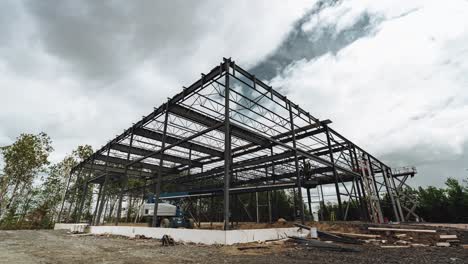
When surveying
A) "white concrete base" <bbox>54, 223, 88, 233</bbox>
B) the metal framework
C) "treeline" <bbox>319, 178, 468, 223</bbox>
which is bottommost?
"white concrete base" <bbox>54, 223, 88, 233</bbox>

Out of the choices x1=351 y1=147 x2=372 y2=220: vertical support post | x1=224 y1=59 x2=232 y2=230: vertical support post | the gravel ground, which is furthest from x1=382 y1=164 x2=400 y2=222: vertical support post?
x1=224 y1=59 x2=232 y2=230: vertical support post

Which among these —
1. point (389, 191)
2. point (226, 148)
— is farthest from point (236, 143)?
point (389, 191)

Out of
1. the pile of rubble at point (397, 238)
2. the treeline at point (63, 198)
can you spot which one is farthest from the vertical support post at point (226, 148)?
the treeline at point (63, 198)

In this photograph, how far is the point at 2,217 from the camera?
95.3 ft

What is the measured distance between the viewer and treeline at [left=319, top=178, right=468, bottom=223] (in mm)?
24855

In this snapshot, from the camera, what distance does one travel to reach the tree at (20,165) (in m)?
28.1

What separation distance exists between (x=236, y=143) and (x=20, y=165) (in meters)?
29.0

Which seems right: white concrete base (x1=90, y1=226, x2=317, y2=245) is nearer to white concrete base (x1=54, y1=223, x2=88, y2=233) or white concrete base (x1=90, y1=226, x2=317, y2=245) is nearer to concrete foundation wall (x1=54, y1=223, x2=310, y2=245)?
concrete foundation wall (x1=54, y1=223, x2=310, y2=245)

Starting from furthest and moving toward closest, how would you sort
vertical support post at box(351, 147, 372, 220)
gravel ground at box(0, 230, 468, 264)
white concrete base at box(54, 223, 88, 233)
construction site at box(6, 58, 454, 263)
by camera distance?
white concrete base at box(54, 223, 88, 233), vertical support post at box(351, 147, 372, 220), construction site at box(6, 58, 454, 263), gravel ground at box(0, 230, 468, 264)

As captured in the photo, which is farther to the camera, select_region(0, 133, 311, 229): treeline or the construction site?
select_region(0, 133, 311, 229): treeline

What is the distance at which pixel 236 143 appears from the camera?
22781 mm

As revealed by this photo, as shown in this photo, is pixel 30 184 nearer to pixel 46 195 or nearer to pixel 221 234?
pixel 46 195

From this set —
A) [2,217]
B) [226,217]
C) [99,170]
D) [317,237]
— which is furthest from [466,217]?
[2,217]

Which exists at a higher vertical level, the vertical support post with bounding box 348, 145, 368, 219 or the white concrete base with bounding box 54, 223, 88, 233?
the vertical support post with bounding box 348, 145, 368, 219
